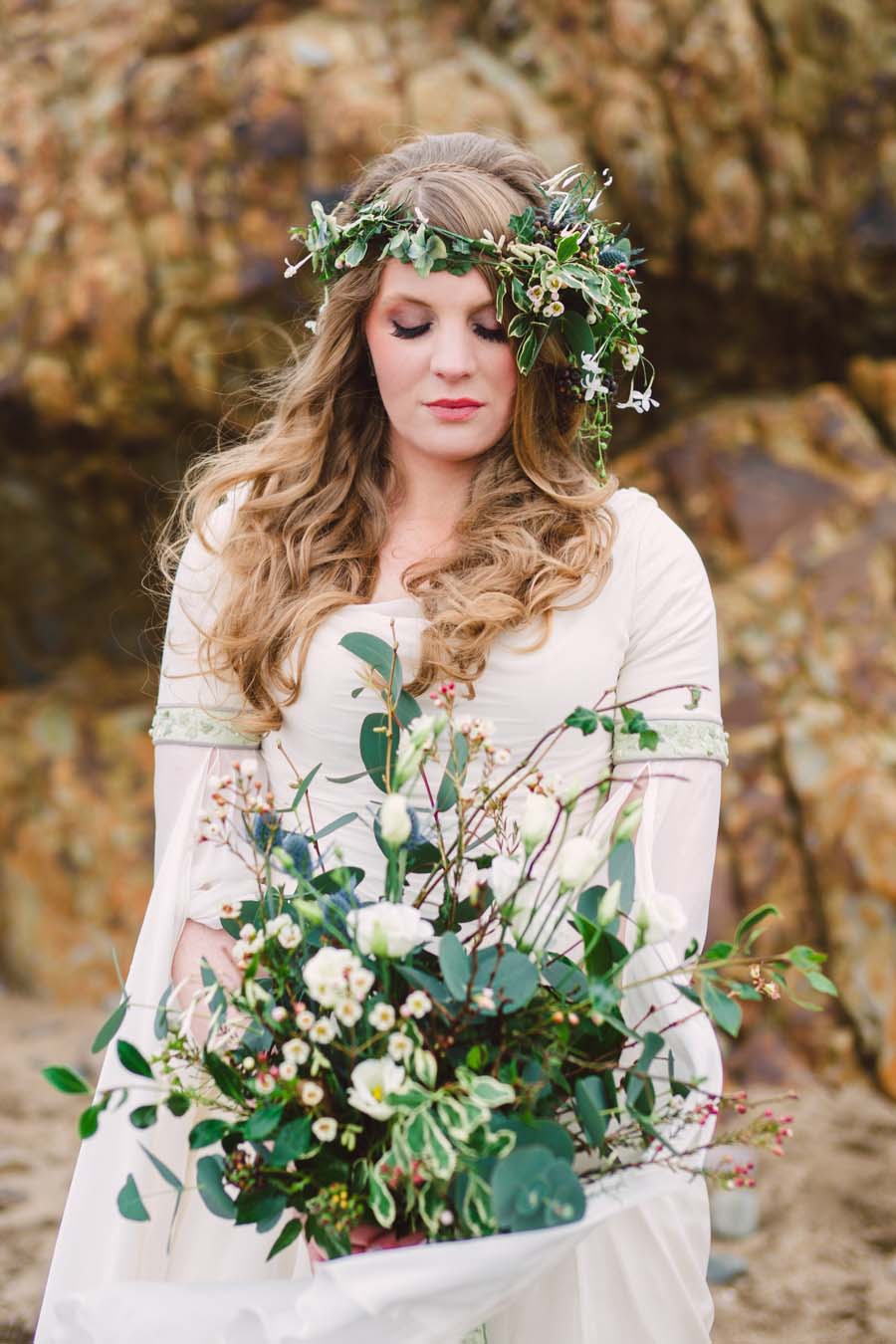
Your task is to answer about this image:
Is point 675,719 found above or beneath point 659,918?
above

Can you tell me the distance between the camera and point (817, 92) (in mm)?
4332

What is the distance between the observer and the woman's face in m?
2.13

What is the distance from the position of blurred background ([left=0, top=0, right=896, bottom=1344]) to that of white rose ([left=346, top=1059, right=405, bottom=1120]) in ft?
9.02

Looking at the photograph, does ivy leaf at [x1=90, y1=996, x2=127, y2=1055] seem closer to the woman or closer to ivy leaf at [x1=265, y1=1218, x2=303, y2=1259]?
ivy leaf at [x1=265, y1=1218, x2=303, y2=1259]

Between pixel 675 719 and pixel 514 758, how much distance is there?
0.89 ft

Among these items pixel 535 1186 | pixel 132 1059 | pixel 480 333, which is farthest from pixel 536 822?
pixel 480 333

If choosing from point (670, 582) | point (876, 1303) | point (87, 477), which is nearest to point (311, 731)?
point (670, 582)

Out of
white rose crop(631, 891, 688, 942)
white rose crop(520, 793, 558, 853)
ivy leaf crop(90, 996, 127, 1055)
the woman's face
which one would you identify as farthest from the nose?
ivy leaf crop(90, 996, 127, 1055)

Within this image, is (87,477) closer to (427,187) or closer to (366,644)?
(427,187)

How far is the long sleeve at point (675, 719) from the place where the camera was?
2.05 meters

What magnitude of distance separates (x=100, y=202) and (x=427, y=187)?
254 cm

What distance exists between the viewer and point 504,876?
5.00ft

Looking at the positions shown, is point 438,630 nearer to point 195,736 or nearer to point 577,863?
point 195,736

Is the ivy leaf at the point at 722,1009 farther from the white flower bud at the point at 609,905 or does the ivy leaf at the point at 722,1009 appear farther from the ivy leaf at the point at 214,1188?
the ivy leaf at the point at 214,1188
